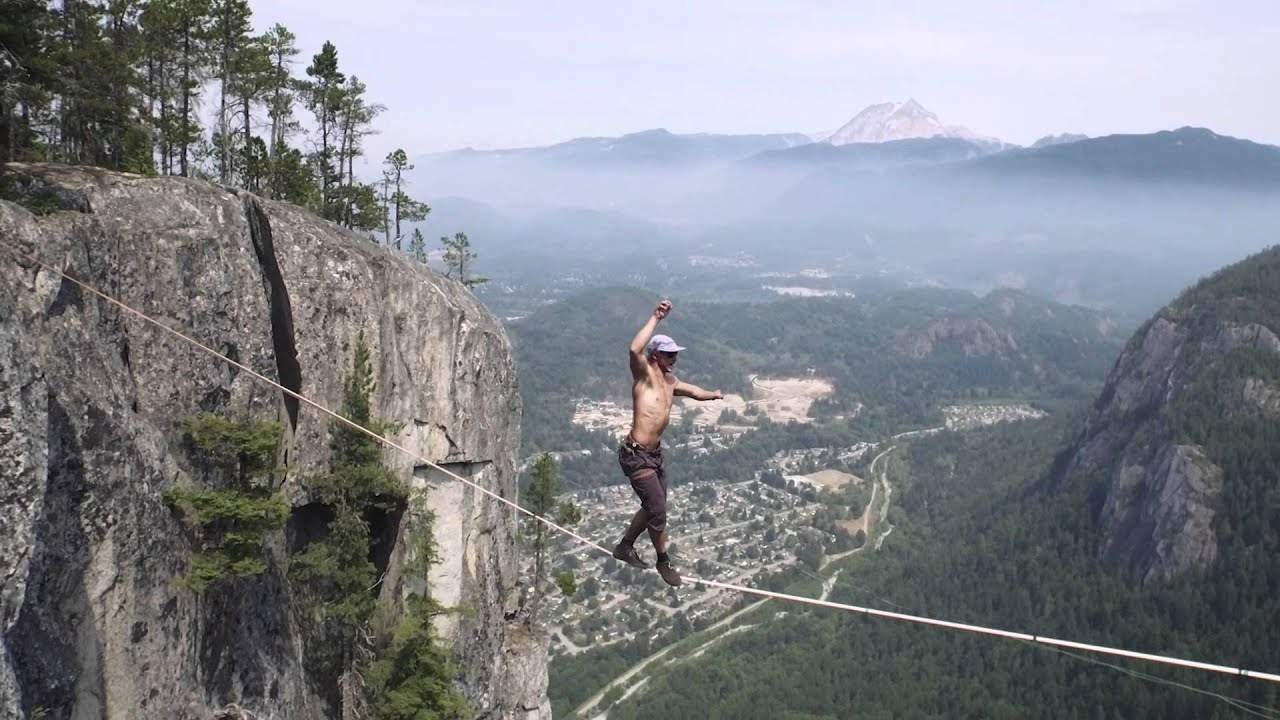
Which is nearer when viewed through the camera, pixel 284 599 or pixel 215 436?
pixel 215 436

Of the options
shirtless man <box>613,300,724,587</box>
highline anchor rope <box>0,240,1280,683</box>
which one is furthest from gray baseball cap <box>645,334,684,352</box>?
highline anchor rope <box>0,240,1280,683</box>

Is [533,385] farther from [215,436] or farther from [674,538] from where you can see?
[215,436]

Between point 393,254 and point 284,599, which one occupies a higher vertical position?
point 393,254

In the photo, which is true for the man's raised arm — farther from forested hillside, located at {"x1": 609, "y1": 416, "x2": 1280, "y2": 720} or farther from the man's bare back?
forested hillside, located at {"x1": 609, "y1": 416, "x2": 1280, "y2": 720}

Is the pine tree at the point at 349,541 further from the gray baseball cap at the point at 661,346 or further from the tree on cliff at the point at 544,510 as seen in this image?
the gray baseball cap at the point at 661,346

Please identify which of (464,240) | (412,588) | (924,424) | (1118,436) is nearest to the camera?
(412,588)

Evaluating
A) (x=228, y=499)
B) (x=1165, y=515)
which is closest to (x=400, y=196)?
(x=228, y=499)

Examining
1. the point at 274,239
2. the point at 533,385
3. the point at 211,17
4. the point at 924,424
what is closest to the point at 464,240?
the point at 211,17
